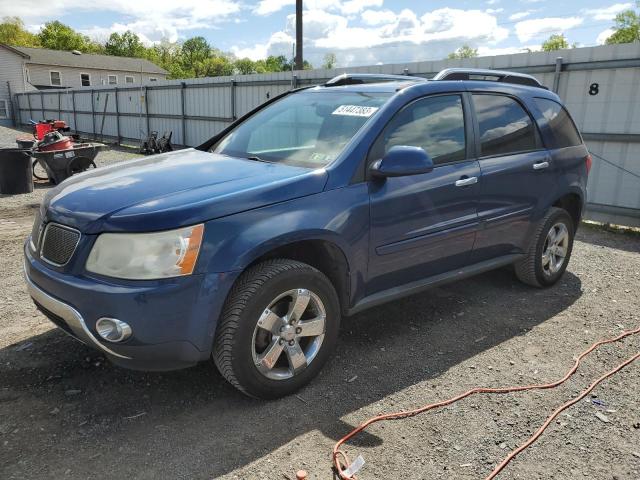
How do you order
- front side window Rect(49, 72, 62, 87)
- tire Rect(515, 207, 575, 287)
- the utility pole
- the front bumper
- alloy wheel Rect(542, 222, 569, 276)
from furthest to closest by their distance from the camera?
front side window Rect(49, 72, 62, 87) → the utility pole → alloy wheel Rect(542, 222, 569, 276) → tire Rect(515, 207, 575, 287) → the front bumper

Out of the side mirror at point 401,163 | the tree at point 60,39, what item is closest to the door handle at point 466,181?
the side mirror at point 401,163

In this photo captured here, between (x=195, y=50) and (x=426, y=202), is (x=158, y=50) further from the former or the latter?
(x=426, y=202)

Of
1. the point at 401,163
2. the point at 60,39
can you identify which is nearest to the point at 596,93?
the point at 401,163

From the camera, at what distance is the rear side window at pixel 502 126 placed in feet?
13.5

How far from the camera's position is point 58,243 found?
113 inches

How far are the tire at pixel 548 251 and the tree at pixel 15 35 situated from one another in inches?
3704

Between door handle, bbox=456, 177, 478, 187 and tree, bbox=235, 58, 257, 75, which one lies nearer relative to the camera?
door handle, bbox=456, 177, 478, 187

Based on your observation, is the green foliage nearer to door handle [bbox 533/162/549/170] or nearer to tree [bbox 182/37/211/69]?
tree [bbox 182/37/211/69]

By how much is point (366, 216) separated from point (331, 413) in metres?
1.18

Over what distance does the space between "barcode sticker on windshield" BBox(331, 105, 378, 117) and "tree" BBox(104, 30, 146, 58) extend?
98.6 metres

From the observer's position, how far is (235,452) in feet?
8.71

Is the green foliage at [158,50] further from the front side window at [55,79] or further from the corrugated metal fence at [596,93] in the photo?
the corrugated metal fence at [596,93]

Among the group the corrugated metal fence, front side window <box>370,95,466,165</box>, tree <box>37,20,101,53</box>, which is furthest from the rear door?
tree <box>37,20,101,53</box>

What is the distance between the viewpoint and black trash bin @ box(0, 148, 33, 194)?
9.81 metres
